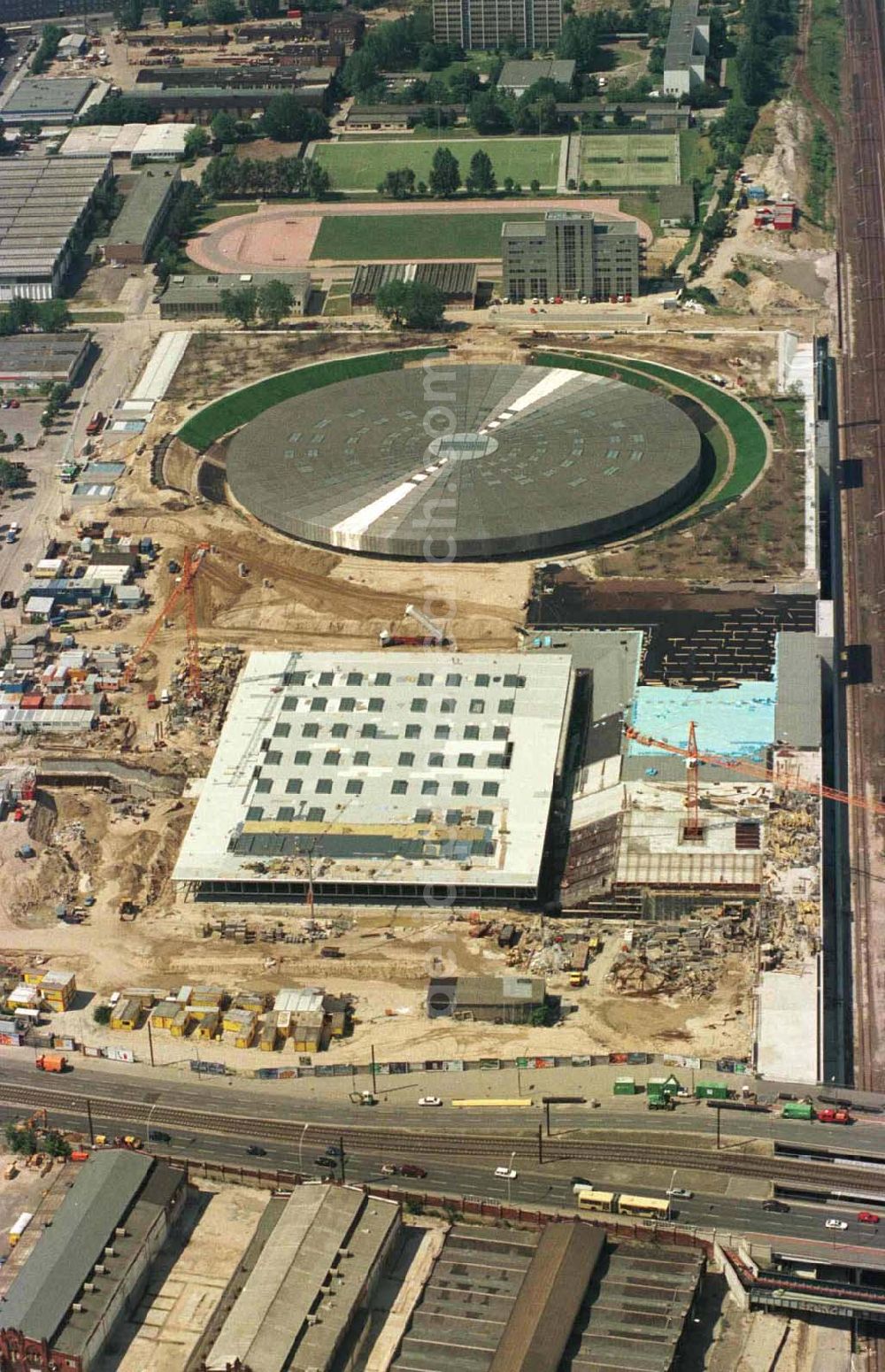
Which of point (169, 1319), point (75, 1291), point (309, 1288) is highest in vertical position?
point (309, 1288)

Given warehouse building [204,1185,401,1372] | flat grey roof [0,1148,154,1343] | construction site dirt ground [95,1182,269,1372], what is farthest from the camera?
construction site dirt ground [95,1182,269,1372]

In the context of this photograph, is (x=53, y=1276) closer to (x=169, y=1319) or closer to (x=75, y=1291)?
(x=75, y=1291)

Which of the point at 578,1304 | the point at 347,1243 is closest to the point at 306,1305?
the point at 347,1243

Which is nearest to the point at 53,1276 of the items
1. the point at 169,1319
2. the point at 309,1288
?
the point at 169,1319

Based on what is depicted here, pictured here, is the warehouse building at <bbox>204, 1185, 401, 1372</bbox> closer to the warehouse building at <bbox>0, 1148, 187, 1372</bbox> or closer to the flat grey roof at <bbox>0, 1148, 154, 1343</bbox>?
the warehouse building at <bbox>0, 1148, 187, 1372</bbox>

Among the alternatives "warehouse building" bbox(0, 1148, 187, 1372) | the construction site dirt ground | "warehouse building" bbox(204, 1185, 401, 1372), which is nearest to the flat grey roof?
"warehouse building" bbox(0, 1148, 187, 1372)

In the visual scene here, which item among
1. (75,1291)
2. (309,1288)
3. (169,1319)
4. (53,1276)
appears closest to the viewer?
(309,1288)

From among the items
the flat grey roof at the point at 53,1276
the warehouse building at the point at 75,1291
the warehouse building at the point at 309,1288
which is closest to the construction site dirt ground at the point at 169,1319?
the warehouse building at the point at 75,1291

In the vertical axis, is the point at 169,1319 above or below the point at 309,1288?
below
